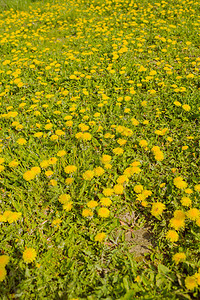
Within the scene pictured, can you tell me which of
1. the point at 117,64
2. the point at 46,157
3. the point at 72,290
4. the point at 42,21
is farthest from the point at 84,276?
the point at 42,21

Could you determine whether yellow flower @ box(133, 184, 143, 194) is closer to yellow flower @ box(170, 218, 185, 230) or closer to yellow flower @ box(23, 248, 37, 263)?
yellow flower @ box(170, 218, 185, 230)

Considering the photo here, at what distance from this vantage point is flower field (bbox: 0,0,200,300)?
1857 mm

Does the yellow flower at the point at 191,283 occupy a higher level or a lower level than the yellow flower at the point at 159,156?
lower

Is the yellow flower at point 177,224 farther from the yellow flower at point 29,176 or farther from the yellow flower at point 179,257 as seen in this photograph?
the yellow flower at point 29,176

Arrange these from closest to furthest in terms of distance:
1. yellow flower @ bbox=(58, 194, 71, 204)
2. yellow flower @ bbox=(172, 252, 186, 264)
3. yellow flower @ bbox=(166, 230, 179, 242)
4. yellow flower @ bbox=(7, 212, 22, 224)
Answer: yellow flower @ bbox=(172, 252, 186, 264), yellow flower @ bbox=(166, 230, 179, 242), yellow flower @ bbox=(7, 212, 22, 224), yellow flower @ bbox=(58, 194, 71, 204)

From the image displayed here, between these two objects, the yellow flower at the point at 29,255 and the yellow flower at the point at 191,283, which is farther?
the yellow flower at the point at 29,255

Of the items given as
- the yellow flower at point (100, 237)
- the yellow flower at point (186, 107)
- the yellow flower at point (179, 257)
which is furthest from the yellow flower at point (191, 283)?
the yellow flower at point (186, 107)

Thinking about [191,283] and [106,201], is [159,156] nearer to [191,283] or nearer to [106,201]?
[106,201]

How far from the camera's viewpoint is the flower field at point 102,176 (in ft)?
6.09

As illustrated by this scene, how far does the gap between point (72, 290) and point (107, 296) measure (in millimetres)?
271

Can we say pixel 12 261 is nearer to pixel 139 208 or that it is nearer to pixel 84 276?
pixel 84 276

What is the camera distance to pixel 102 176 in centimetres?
266

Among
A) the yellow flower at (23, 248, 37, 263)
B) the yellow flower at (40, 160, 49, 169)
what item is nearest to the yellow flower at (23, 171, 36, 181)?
the yellow flower at (40, 160, 49, 169)

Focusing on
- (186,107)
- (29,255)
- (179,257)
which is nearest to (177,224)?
(179,257)
